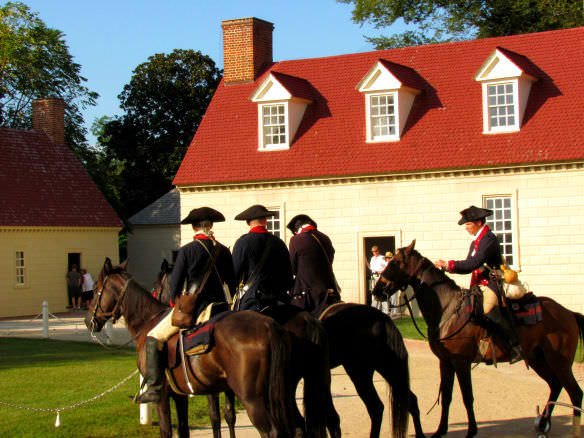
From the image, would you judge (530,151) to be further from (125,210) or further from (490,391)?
(125,210)

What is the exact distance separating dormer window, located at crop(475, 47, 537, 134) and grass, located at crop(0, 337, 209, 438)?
13058 mm

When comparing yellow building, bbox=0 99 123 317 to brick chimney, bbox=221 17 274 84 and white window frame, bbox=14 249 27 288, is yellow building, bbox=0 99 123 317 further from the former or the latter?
brick chimney, bbox=221 17 274 84

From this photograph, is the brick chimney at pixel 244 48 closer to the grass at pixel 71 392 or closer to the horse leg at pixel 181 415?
the grass at pixel 71 392

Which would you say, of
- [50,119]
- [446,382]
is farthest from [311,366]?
[50,119]

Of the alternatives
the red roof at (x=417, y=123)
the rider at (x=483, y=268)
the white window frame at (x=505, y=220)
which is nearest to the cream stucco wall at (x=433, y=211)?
the white window frame at (x=505, y=220)

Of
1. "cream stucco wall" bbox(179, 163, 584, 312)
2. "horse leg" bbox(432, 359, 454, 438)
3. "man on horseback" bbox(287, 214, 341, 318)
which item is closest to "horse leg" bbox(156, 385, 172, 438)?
"man on horseback" bbox(287, 214, 341, 318)

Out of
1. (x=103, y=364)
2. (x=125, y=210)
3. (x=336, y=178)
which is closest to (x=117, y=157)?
(x=125, y=210)

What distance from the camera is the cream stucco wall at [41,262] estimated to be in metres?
31.7

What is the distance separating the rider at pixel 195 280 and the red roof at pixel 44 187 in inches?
1005

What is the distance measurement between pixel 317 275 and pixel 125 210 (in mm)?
42973

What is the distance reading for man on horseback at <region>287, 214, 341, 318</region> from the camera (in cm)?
978

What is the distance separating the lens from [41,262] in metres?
33.1

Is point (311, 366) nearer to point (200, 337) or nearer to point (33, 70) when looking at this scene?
point (200, 337)

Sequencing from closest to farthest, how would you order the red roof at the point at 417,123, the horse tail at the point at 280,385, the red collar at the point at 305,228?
1. the horse tail at the point at 280,385
2. the red collar at the point at 305,228
3. the red roof at the point at 417,123
